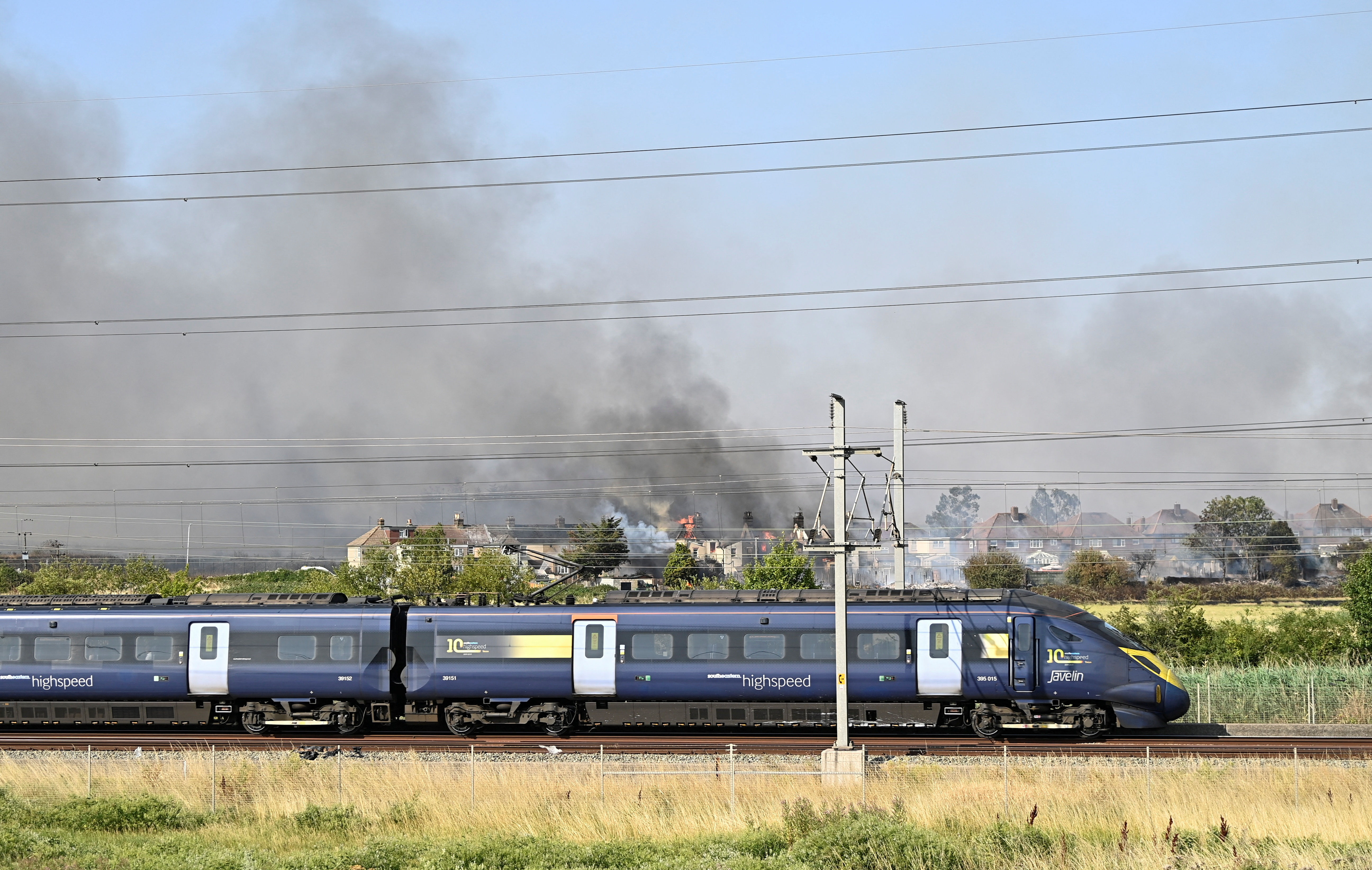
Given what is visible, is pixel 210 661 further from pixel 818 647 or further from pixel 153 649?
pixel 818 647

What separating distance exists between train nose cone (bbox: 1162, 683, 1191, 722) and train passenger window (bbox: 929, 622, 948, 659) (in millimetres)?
4980

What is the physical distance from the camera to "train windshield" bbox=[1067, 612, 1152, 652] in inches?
1043

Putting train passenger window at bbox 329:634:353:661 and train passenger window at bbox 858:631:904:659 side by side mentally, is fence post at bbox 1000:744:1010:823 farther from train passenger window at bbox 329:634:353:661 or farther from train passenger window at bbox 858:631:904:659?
train passenger window at bbox 329:634:353:661

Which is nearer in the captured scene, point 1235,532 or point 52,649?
point 52,649

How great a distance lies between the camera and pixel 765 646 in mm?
27656

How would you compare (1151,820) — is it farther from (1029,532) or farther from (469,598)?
(1029,532)

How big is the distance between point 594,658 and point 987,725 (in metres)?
9.53

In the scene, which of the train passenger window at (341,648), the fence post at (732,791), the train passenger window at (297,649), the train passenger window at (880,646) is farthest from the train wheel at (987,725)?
the train passenger window at (297,649)

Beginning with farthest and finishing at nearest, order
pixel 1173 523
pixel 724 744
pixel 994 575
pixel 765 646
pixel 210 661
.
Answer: pixel 1173 523 < pixel 994 575 < pixel 210 661 < pixel 765 646 < pixel 724 744

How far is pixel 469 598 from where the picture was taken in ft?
99.5

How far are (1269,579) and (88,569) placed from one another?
121355 millimetres

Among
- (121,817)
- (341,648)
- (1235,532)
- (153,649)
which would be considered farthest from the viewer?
(1235,532)

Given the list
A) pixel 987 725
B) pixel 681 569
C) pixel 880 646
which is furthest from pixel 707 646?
pixel 681 569

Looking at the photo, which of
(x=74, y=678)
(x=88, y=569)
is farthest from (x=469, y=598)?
(x=88, y=569)
